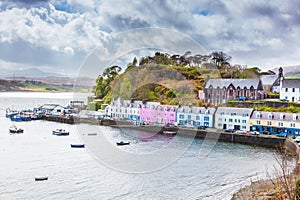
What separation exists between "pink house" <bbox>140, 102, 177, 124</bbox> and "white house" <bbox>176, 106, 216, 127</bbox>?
431 millimetres

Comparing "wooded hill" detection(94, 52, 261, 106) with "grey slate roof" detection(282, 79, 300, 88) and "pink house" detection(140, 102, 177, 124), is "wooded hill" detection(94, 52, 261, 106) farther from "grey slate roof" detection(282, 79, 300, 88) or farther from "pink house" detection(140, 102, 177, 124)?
"grey slate roof" detection(282, 79, 300, 88)

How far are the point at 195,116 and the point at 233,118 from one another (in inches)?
88.0

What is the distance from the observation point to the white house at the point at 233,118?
55.5ft

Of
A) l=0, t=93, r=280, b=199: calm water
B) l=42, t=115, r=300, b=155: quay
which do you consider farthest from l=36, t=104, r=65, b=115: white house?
l=0, t=93, r=280, b=199: calm water

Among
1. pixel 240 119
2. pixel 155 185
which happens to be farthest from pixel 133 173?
pixel 240 119

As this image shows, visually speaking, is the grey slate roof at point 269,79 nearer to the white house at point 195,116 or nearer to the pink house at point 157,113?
the white house at point 195,116

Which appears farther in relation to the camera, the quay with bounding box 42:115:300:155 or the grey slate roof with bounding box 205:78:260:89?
the grey slate roof with bounding box 205:78:260:89

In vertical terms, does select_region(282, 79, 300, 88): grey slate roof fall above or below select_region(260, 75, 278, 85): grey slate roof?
below

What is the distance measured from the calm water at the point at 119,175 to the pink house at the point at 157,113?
5.86 metres

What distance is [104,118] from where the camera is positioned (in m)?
22.1

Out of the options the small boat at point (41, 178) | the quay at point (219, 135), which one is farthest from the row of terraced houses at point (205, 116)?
the small boat at point (41, 178)

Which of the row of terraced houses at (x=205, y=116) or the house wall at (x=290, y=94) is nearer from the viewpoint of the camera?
the row of terraced houses at (x=205, y=116)

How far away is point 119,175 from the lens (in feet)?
30.4

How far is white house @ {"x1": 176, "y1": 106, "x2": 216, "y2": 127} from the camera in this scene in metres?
18.2
